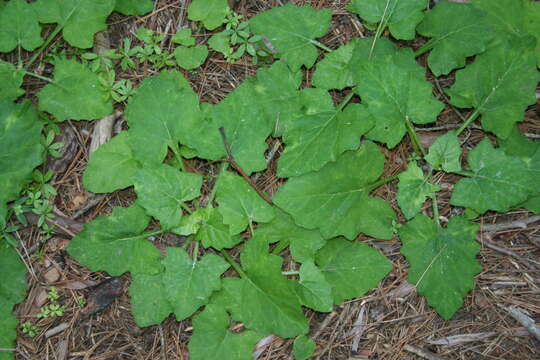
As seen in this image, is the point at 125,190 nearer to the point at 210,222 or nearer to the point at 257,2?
the point at 210,222

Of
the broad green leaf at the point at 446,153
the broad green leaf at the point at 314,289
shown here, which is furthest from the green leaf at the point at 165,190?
the broad green leaf at the point at 446,153

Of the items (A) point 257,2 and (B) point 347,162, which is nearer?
(B) point 347,162

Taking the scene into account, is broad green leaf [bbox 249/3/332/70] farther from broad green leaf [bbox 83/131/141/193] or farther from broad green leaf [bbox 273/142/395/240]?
broad green leaf [bbox 83/131/141/193]

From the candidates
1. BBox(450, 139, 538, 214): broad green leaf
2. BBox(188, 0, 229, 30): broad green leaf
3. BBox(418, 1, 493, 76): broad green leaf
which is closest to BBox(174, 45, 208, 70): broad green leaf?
BBox(188, 0, 229, 30): broad green leaf

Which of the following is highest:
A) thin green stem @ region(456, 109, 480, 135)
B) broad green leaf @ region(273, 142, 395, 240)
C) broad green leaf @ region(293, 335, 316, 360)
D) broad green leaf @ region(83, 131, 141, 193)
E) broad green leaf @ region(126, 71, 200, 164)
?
broad green leaf @ region(126, 71, 200, 164)

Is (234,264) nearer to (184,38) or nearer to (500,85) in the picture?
(184,38)

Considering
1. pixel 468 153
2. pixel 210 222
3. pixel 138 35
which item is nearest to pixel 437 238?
pixel 468 153
